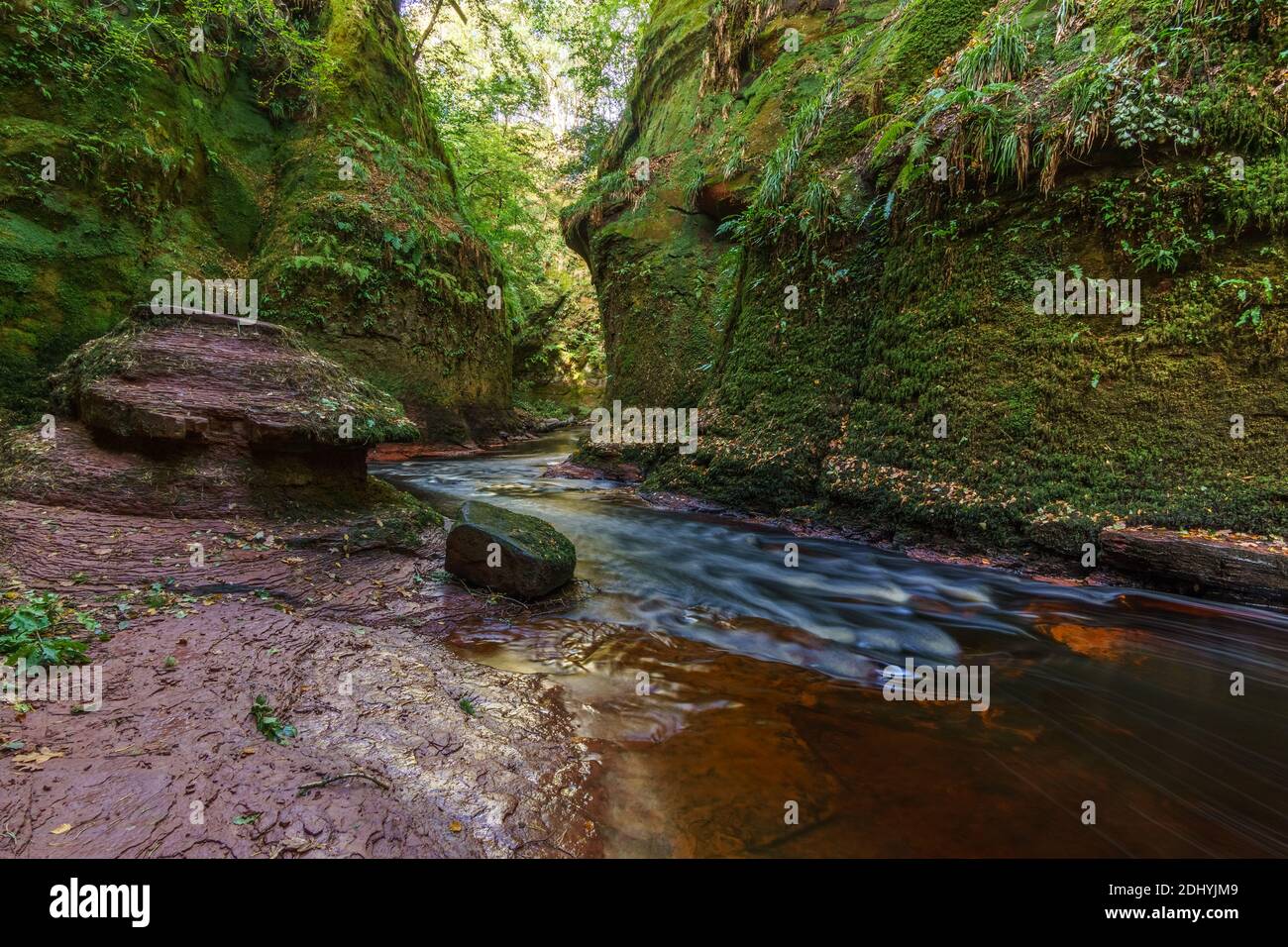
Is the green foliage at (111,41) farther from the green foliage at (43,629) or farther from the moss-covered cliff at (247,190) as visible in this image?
the green foliage at (43,629)

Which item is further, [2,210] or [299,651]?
[2,210]

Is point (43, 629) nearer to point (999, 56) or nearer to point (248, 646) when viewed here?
point (248, 646)

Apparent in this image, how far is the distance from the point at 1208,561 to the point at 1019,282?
289cm

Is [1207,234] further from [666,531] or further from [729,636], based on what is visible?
[666,531]

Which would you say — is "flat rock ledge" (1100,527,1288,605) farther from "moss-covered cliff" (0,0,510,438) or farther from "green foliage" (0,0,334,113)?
"green foliage" (0,0,334,113)

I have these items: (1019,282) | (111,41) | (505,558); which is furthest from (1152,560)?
(111,41)

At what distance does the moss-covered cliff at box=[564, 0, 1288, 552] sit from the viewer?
4.20m

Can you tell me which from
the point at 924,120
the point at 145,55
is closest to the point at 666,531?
the point at 924,120

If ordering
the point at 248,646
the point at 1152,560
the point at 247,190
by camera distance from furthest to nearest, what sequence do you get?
the point at 247,190 → the point at 1152,560 → the point at 248,646

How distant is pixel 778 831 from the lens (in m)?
1.96

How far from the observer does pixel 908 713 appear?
2.79 m

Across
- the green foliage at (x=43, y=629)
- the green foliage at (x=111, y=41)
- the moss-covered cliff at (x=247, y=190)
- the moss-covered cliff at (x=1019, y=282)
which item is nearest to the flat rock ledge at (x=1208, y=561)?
the moss-covered cliff at (x=1019, y=282)

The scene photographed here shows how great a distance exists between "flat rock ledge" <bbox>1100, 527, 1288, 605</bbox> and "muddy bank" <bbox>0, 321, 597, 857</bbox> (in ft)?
15.7

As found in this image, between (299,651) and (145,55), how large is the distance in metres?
11.7
